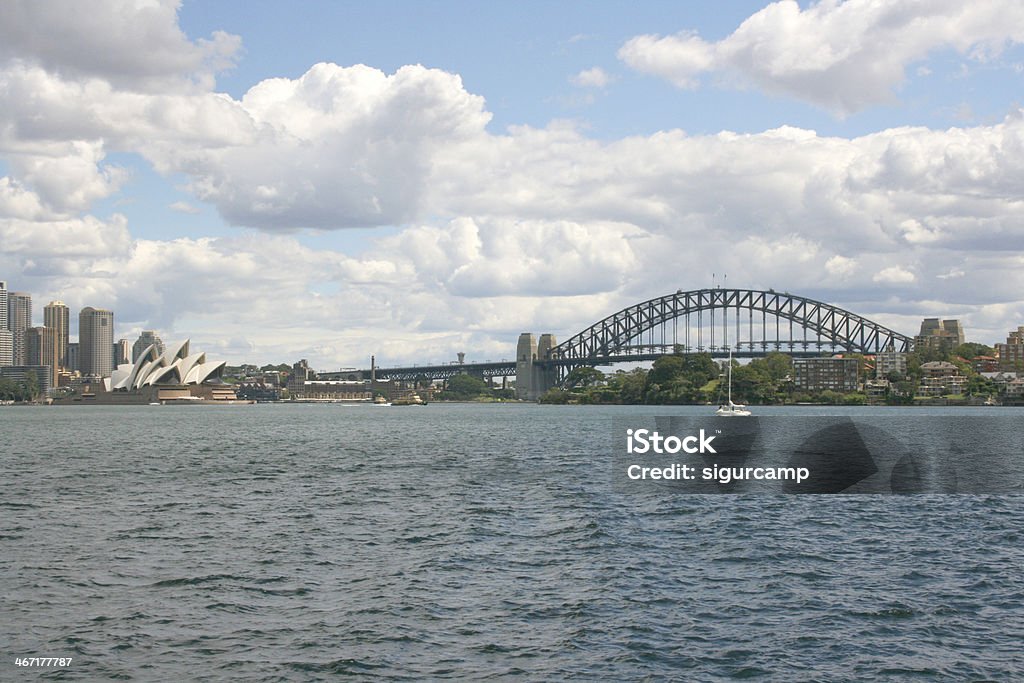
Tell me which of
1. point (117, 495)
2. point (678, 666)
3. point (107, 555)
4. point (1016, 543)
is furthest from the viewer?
point (117, 495)

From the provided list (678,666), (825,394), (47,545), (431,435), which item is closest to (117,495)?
(47,545)

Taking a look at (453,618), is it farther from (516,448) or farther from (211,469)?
(516,448)

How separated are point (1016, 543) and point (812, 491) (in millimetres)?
12643

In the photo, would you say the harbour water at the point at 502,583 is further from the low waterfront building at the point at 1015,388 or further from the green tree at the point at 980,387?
the low waterfront building at the point at 1015,388

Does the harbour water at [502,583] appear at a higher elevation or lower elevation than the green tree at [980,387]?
lower

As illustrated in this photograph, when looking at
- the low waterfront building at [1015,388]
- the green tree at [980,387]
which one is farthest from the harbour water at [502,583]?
the low waterfront building at [1015,388]

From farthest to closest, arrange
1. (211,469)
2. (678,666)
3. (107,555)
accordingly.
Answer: (211,469) < (107,555) < (678,666)

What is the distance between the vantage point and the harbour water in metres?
16.1

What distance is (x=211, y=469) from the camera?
4706 cm

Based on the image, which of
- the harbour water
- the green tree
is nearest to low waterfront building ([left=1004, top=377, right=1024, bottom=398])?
the green tree

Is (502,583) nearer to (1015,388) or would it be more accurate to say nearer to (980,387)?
(980,387)

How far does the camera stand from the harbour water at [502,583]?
16.1 metres

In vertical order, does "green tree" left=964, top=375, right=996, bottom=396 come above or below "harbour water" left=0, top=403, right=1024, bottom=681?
above

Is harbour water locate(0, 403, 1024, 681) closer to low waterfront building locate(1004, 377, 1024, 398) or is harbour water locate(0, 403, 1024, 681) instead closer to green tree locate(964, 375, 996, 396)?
green tree locate(964, 375, 996, 396)
